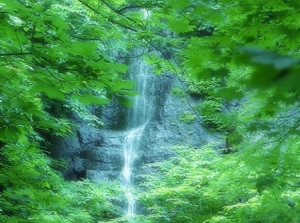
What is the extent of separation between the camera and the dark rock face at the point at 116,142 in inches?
524

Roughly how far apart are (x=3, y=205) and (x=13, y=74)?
1.74 m

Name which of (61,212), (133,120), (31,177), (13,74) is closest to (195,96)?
(133,120)

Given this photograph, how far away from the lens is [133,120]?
15.6 metres

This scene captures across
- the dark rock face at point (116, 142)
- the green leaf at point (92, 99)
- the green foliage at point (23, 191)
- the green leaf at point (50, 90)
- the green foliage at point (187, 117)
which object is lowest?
the green leaf at point (92, 99)

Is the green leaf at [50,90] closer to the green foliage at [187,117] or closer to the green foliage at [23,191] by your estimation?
the green foliage at [23,191]

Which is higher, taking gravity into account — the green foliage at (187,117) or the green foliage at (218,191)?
the green foliage at (187,117)

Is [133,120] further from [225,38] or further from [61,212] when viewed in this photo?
[225,38]

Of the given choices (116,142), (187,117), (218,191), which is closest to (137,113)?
(116,142)

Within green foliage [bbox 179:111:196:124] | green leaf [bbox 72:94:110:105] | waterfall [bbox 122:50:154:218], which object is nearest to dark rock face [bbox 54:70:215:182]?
waterfall [bbox 122:50:154:218]

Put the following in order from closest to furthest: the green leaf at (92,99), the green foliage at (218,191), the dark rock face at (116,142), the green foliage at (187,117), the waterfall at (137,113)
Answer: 1. the green leaf at (92,99)
2. the green foliage at (218,191)
3. the green foliage at (187,117)
4. the dark rock face at (116,142)
5. the waterfall at (137,113)

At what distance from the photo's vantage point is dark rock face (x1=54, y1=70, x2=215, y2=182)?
43.7 ft

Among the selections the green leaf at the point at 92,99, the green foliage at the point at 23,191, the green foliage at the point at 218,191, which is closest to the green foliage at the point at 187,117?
the green foliage at the point at 218,191

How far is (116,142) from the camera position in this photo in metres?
14.1

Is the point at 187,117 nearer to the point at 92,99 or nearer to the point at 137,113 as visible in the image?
the point at 92,99
